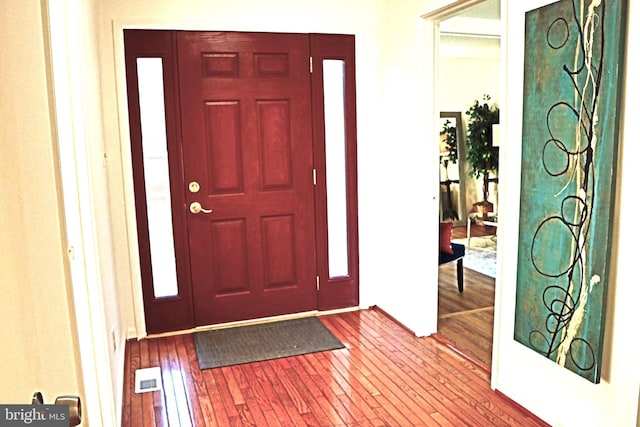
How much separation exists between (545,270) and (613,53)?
0.93m

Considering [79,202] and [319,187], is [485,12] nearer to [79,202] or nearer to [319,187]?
[319,187]

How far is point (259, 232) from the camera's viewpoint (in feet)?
11.9

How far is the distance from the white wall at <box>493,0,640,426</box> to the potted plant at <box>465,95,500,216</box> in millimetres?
4123

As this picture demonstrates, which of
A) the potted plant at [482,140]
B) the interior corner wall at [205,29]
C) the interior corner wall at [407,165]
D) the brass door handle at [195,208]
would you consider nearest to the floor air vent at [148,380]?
the interior corner wall at [205,29]

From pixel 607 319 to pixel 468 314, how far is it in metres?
1.83

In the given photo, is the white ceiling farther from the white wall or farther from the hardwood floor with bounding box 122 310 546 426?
the hardwood floor with bounding box 122 310 546 426

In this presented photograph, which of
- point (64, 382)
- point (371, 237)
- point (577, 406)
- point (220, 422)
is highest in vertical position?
point (64, 382)

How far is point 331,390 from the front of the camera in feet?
8.96

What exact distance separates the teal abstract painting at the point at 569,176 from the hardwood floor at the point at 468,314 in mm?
819

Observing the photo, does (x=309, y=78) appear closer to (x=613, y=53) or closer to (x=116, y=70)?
(x=116, y=70)

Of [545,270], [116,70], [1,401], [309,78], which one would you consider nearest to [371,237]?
[309,78]

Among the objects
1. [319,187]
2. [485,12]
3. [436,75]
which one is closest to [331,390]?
[319,187]

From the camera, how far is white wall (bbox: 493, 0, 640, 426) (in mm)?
1873

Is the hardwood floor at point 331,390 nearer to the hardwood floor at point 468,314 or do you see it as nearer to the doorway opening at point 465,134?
the hardwood floor at point 468,314
